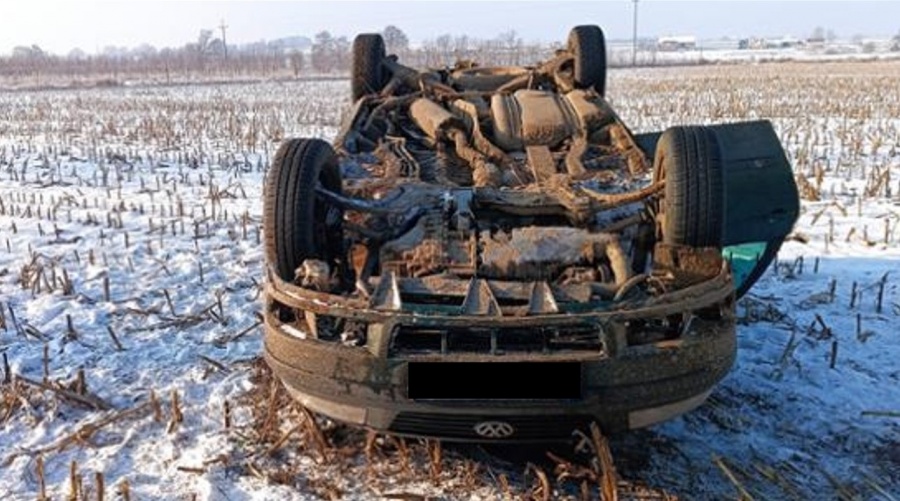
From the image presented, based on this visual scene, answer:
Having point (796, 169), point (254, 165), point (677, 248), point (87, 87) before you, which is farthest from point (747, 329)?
point (87, 87)

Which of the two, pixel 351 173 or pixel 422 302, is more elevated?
pixel 351 173

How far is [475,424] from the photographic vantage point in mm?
2998

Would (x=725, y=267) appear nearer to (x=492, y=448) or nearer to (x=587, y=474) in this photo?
(x=587, y=474)

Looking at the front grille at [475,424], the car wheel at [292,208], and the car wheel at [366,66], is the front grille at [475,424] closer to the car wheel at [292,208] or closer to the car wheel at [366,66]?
the car wheel at [292,208]

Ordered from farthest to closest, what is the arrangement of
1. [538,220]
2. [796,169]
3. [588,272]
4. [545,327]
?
[796,169] → [538,220] → [588,272] → [545,327]

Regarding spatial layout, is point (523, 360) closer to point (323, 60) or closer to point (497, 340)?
point (497, 340)

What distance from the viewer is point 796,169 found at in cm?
991

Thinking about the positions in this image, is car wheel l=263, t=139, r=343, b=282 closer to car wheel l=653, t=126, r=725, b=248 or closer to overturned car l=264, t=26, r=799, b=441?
overturned car l=264, t=26, r=799, b=441

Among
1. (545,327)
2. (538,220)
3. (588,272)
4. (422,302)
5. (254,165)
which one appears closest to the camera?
(545,327)

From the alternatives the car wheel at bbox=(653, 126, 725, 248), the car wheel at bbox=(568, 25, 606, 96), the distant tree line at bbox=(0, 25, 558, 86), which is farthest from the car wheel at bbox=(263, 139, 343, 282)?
the distant tree line at bbox=(0, 25, 558, 86)

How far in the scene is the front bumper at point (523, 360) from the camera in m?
2.94

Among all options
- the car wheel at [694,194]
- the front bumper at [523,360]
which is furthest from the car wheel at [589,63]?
the front bumper at [523,360]

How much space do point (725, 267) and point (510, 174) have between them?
1753 millimetres

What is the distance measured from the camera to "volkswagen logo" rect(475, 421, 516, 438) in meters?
2.99
